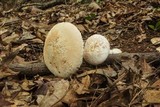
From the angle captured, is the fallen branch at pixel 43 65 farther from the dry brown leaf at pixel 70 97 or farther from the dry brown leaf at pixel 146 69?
the dry brown leaf at pixel 70 97

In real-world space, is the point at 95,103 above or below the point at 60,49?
below

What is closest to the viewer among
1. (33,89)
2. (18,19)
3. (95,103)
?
(95,103)

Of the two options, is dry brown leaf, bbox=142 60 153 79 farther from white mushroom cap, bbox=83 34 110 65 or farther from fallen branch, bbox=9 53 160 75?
white mushroom cap, bbox=83 34 110 65

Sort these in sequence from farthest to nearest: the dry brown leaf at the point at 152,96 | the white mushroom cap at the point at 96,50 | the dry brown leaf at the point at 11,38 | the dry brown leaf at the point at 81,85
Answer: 1. the dry brown leaf at the point at 11,38
2. the white mushroom cap at the point at 96,50
3. the dry brown leaf at the point at 81,85
4. the dry brown leaf at the point at 152,96

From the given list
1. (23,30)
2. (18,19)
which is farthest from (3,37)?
(18,19)

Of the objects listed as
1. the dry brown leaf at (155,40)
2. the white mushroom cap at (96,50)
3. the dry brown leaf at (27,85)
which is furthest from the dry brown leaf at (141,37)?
the dry brown leaf at (27,85)

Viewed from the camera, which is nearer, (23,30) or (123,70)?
(123,70)

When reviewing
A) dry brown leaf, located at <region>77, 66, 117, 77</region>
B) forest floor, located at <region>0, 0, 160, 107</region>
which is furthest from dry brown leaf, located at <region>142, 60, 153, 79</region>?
dry brown leaf, located at <region>77, 66, 117, 77</region>

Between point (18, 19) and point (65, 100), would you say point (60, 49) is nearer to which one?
point (65, 100)
